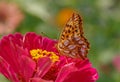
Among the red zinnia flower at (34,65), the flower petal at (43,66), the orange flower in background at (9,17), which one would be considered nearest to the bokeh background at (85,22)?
the orange flower in background at (9,17)

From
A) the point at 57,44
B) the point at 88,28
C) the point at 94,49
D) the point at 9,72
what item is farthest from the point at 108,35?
the point at 9,72

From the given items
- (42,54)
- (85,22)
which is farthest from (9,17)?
(42,54)

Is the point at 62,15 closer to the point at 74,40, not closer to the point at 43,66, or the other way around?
the point at 74,40

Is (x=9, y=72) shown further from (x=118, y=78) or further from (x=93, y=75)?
(x=118, y=78)

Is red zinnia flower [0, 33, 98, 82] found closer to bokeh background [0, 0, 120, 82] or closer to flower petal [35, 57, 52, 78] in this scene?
flower petal [35, 57, 52, 78]

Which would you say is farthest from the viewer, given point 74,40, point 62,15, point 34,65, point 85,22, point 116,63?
point 62,15

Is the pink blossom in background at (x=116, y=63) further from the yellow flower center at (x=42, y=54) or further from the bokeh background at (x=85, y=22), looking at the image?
the yellow flower center at (x=42, y=54)

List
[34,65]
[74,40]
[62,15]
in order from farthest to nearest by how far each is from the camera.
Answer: [62,15] < [74,40] < [34,65]
